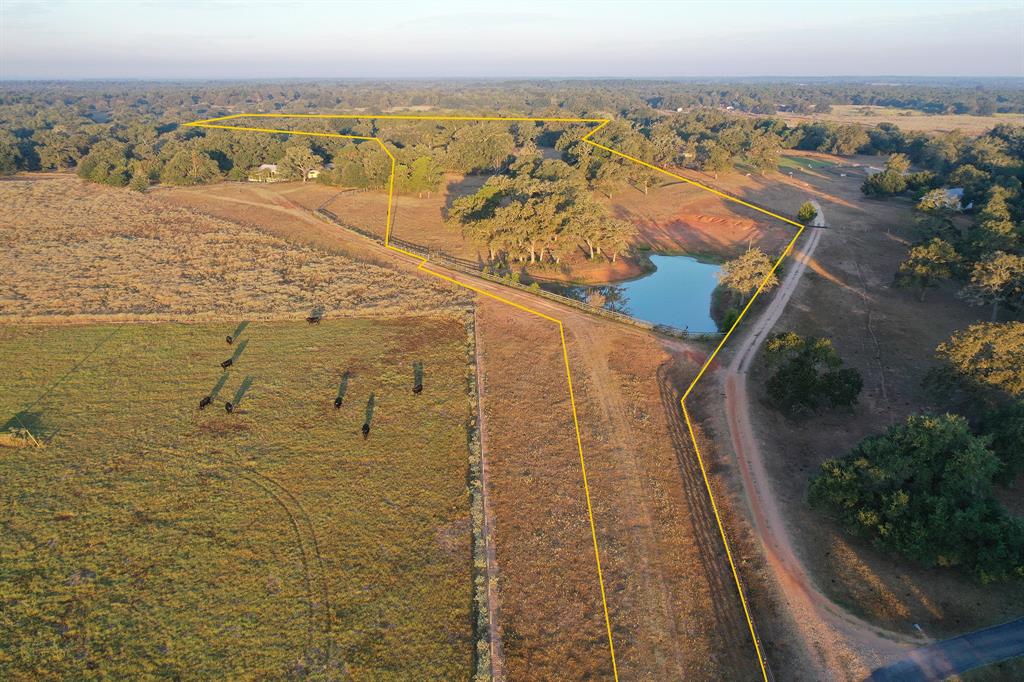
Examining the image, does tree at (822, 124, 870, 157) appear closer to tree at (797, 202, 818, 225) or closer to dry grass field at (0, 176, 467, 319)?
tree at (797, 202, 818, 225)

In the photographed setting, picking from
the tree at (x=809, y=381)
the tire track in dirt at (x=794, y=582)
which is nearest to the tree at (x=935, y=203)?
the tree at (x=809, y=381)

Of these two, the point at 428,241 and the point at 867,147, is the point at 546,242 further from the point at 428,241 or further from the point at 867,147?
the point at 867,147

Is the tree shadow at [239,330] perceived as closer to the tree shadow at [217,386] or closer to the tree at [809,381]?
the tree shadow at [217,386]

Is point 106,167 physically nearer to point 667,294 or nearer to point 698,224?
point 667,294

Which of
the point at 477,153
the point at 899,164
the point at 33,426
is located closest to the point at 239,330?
the point at 33,426

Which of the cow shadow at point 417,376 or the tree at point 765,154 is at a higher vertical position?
the tree at point 765,154

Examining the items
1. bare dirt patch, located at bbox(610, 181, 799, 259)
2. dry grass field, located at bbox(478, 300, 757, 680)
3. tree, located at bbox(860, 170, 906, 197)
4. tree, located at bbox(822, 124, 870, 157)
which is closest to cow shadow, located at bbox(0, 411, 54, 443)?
dry grass field, located at bbox(478, 300, 757, 680)
